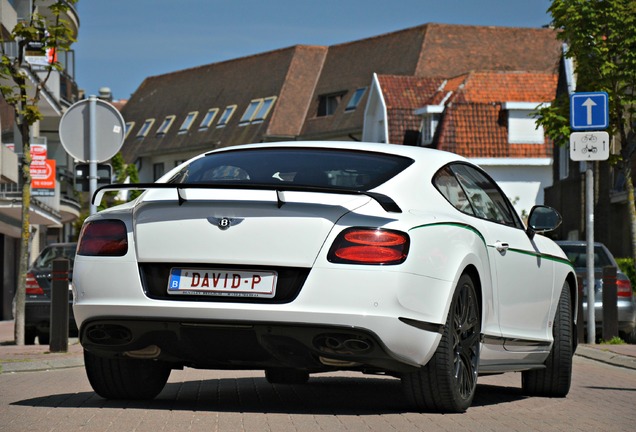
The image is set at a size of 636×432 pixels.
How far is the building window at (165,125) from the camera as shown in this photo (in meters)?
93.6

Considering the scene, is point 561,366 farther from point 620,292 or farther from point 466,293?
point 620,292

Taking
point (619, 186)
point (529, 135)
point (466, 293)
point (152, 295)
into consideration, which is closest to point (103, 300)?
point (152, 295)

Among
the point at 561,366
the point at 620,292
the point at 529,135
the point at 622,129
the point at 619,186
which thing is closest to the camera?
the point at 561,366

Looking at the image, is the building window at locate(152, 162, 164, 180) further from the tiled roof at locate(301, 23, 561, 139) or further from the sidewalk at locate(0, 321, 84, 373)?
the sidewalk at locate(0, 321, 84, 373)

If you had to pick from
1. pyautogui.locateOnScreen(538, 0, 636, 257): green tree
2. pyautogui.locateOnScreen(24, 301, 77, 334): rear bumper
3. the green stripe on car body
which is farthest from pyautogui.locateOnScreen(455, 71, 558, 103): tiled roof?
the green stripe on car body

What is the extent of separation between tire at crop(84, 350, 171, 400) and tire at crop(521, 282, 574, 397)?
8.68 ft

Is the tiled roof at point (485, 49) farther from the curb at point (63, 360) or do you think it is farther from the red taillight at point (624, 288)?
the curb at point (63, 360)

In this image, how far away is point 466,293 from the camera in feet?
27.3

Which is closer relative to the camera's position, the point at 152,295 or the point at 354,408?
the point at 152,295

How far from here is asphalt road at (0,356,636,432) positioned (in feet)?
25.2

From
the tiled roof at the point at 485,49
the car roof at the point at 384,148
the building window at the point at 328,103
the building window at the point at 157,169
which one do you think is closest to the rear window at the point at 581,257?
the car roof at the point at 384,148

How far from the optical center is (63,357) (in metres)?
15.0

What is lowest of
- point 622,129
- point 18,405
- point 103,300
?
point 18,405

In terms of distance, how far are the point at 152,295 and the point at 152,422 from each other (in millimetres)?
663
